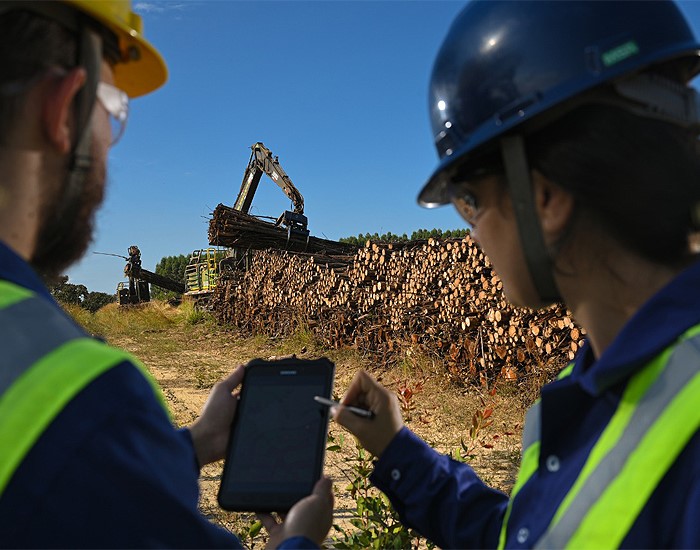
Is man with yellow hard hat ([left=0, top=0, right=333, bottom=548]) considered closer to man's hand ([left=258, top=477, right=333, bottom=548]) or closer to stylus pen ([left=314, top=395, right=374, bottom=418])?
man's hand ([left=258, top=477, right=333, bottom=548])

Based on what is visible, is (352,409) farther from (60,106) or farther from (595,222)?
(60,106)

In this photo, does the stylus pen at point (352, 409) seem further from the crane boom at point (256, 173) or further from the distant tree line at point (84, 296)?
the distant tree line at point (84, 296)

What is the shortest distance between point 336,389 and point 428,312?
1.58 m

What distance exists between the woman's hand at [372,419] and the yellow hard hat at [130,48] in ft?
3.06

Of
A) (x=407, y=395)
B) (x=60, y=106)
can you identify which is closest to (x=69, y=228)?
(x=60, y=106)

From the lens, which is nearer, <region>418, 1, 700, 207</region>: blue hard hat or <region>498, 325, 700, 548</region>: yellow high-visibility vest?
<region>498, 325, 700, 548</region>: yellow high-visibility vest

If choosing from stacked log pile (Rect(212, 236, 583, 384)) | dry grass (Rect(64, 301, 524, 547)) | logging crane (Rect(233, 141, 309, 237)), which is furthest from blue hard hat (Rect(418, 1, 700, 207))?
logging crane (Rect(233, 141, 309, 237))

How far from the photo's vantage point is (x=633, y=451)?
97 centimetres

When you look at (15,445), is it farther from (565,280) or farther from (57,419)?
(565,280)

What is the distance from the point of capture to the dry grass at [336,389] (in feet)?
15.7

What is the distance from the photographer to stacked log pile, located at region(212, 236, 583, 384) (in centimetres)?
681

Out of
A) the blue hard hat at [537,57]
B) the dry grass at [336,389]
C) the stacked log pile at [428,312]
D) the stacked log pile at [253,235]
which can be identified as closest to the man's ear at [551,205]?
the blue hard hat at [537,57]

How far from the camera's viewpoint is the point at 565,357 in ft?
21.0

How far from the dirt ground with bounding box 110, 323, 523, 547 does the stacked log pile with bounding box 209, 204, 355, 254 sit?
8.23 feet
